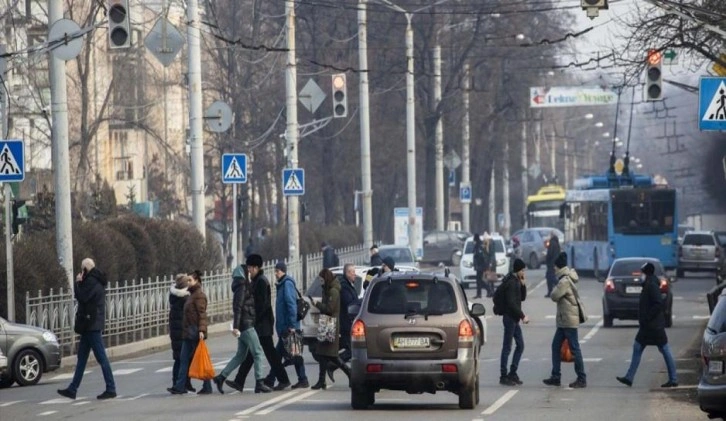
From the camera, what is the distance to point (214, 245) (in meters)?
44.6

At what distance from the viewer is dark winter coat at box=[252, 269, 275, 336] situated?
23969 mm

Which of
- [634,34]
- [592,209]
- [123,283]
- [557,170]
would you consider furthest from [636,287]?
[557,170]

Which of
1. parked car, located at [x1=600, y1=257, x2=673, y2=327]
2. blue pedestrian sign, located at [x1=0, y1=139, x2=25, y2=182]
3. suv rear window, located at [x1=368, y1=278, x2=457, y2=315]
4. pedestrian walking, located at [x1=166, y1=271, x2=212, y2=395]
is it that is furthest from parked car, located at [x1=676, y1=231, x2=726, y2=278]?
suv rear window, located at [x1=368, y1=278, x2=457, y2=315]

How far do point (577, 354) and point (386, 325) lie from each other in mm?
4799

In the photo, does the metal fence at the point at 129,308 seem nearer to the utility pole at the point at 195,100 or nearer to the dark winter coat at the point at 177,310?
the utility pole at the point at 195,100

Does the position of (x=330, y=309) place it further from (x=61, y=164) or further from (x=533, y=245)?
(x=533, y=245)

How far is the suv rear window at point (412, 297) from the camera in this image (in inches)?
821

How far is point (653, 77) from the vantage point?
3353 cm

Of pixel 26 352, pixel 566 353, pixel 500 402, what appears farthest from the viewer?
pixel 26 352

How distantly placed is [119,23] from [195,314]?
4.13 m

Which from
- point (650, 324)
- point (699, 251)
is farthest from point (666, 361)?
point (699, 251)

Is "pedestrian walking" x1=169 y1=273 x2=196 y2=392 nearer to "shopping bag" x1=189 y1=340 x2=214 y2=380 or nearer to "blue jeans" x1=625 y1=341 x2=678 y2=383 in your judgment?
"shopping bag" x1=189 y1=340 x2=214 y2=380

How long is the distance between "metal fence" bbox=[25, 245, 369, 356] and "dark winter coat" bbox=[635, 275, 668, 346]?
427 inches

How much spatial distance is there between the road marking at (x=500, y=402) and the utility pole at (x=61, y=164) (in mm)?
11677
